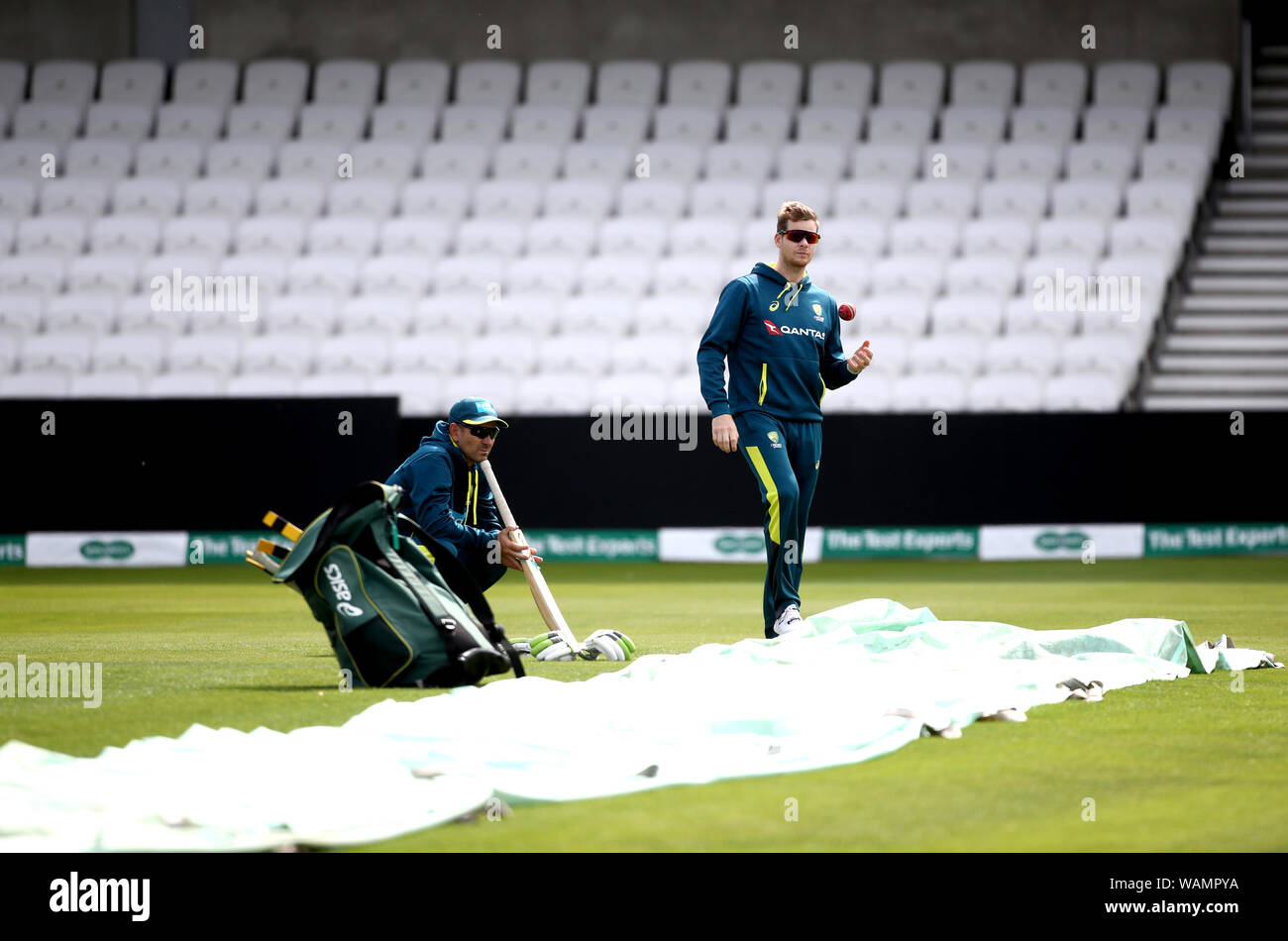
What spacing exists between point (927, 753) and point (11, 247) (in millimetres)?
16034

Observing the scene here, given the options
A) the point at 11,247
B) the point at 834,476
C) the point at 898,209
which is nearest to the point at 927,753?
the point at 834,476

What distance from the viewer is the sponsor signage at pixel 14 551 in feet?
49.9

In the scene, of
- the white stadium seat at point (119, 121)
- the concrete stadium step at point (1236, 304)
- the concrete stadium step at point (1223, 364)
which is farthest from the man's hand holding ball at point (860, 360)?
the white stadium seat at point (119, 121)

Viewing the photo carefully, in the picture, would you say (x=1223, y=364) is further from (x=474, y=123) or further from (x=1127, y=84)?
(x=474, y=123)

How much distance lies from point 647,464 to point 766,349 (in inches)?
283

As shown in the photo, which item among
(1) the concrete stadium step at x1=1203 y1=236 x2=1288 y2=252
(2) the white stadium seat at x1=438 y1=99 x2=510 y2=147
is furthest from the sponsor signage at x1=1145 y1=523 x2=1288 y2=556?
(2) the white stadium seat at x1=438 y1=99 x2=510 y2=147

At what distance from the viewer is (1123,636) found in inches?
270

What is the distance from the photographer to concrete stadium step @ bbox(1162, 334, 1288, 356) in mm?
17500

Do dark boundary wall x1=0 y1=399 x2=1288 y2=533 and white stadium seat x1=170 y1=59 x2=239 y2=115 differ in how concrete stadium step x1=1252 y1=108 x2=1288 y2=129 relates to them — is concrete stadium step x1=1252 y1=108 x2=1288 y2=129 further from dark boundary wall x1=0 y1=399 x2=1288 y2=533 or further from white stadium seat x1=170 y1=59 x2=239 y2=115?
white stadium seat x1=170 y1=59 x2=239 y2=115

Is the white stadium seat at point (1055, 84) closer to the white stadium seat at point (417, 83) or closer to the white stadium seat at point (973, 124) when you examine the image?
the white stadium seat at point (973, 124)

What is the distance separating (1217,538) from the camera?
1532 cm

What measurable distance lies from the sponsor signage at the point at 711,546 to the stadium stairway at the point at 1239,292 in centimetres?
425
